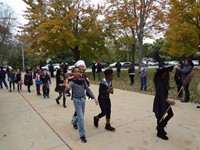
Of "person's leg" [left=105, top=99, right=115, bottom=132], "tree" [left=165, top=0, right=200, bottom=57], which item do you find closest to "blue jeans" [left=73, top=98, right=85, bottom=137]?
"person's leg" [left=105, top=99, right=115, bottom=132]

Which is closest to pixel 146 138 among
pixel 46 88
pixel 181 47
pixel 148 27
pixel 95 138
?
pixel 95 138

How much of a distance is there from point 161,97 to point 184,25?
13659mm

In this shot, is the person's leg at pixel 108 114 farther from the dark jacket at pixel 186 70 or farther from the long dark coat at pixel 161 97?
the dark jacket at pixel 186 70

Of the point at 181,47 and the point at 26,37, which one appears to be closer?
the point at 181,47

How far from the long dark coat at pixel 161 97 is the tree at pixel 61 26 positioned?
16.3 m

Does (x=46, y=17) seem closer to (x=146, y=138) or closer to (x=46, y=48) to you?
(x=46, y=48)

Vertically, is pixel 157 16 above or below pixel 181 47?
above

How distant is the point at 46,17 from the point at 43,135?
18196 mm

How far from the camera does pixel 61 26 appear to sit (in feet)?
66.3

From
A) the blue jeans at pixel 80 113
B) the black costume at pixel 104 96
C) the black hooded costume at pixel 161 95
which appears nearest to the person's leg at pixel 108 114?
the black costume at pixel 104 96

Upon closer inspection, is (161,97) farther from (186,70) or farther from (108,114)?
(186,70)

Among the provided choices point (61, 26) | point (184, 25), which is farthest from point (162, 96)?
point (61, 26)

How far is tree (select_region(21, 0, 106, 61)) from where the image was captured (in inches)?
789

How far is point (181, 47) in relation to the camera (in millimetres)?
17828
